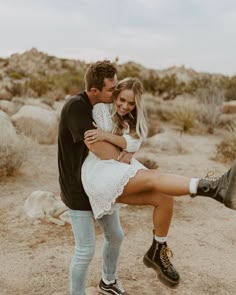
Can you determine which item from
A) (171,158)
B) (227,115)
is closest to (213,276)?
(171,158)

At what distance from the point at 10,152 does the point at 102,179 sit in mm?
4885

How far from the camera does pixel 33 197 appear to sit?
658 centimetres

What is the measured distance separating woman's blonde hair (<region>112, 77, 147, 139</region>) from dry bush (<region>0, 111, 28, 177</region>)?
4.63 m

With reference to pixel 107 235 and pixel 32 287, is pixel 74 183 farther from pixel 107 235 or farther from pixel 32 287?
pixel 32 287

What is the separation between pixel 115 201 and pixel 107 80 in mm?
843

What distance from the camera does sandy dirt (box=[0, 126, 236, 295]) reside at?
14.8 ft

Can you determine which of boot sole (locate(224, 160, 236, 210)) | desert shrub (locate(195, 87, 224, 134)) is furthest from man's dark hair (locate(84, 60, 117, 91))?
desert shrub (locate(195, 87, 224, 134))

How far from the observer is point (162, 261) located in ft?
12.2

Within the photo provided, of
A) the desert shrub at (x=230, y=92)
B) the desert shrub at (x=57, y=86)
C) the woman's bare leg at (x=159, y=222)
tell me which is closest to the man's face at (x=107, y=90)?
the woman's bare leg at (x=159, y=222)

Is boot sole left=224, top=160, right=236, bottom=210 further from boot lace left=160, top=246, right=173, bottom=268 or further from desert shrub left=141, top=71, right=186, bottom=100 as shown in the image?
desert shrub left=141, top=71, right=186, bottom=100

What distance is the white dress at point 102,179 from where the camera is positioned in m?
3.30

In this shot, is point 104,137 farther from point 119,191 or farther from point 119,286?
point 119,286

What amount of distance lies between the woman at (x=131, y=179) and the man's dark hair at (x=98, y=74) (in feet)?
0.54

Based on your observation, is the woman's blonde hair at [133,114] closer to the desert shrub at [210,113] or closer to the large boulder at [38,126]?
the large boulder at [38,126]
